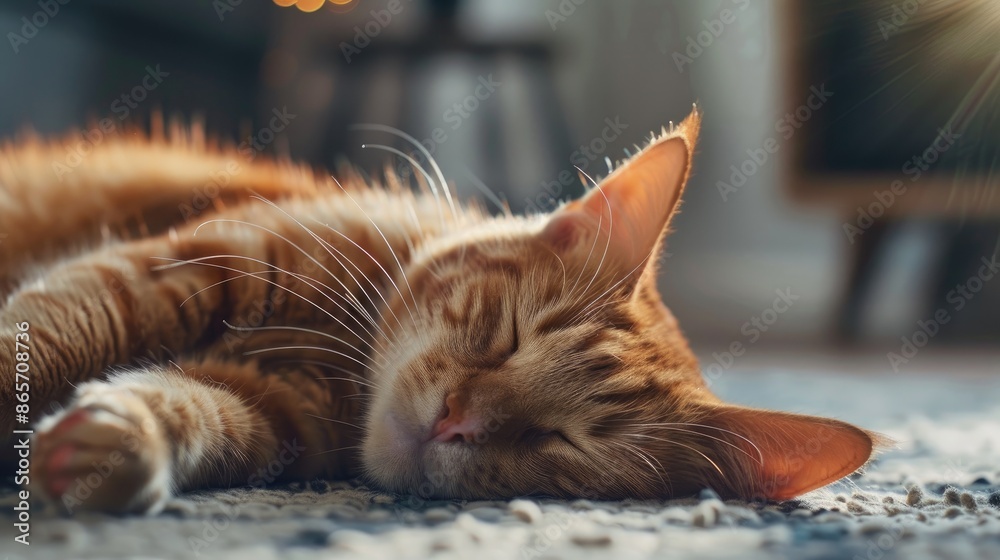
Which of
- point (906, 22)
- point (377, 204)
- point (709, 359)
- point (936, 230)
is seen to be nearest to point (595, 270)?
point (377, 204)

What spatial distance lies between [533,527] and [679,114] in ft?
7.96

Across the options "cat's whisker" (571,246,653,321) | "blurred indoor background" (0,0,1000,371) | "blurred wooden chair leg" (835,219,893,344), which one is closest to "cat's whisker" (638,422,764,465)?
"cat's whisker" (571,246,653,321)

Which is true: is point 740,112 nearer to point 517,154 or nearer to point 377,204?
point 517,154

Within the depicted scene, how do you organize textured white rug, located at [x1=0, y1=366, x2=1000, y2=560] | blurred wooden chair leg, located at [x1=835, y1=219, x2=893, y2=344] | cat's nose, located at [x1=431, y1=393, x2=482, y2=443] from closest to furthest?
textured white rug, located at [x1=0, y1=366, x2=1000, y2=560] → cat's nose, located at [x1=431, y1=393, x2=482, y2=443] → blurred wooden chair leg, located at [x1=835, y1=219, x2=893, y2=344]

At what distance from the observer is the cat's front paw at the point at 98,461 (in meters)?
0.71

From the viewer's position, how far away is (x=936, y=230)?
8.98 feet

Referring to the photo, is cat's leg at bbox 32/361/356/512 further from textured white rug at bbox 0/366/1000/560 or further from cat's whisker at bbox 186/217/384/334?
cat's whisker at bbox 186/217/384/334

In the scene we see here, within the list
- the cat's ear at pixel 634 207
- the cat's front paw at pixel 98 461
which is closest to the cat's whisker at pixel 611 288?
the cat's ear at pixel 634 207

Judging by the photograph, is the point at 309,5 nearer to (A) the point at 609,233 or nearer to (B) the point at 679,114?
(B) the point at 679,114

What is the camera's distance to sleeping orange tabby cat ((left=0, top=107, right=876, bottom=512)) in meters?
0.94

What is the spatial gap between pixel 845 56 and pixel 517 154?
3.76 feet

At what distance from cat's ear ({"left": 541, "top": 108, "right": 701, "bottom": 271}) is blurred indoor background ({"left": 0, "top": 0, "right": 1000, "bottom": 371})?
1.34 m

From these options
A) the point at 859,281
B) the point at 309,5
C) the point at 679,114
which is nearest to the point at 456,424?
the point at 309,5

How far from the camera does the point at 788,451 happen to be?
99cm
